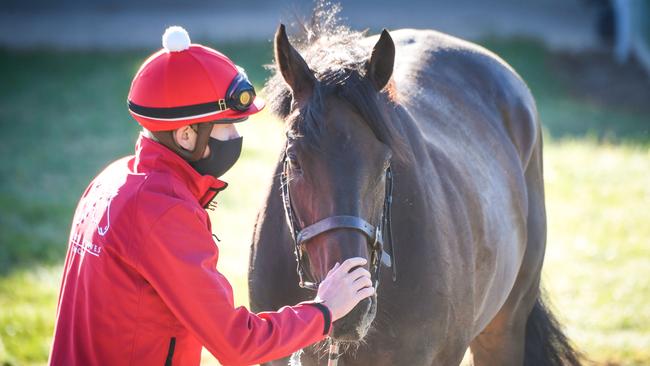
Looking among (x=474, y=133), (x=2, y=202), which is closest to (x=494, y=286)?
(x=474, y=133)

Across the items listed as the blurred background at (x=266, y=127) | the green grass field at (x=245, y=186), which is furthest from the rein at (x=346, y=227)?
the green grass field at (x=245, y=186)

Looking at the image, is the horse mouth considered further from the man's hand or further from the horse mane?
the horse mane

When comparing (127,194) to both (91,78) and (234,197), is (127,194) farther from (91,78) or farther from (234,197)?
(91,78)

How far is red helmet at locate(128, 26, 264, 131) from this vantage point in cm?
281

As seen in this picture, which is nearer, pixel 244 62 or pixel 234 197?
pixel 234 197

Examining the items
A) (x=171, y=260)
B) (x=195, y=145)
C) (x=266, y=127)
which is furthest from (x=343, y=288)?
(x=266, y=127)

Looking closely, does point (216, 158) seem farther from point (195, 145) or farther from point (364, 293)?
point (364, 293)

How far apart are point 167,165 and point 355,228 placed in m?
0.67

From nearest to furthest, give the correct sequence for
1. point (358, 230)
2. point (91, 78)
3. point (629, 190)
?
point (358, 230), point (629, 190), point (91, 78)

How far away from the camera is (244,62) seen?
1581 cm

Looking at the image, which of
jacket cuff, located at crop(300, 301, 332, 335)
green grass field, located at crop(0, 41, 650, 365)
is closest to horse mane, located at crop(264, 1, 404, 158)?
jacket cuff, located at crop(300, 301, 332, 335)

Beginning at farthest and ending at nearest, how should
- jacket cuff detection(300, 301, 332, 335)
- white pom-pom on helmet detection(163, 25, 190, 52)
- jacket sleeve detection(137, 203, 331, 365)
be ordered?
white pom-pom on helmet detection(163, 25, 190, 52) → jacket cuff detection(300, 301, 332, 335) → jacket sleeve detection(137, 203, 331, 365)

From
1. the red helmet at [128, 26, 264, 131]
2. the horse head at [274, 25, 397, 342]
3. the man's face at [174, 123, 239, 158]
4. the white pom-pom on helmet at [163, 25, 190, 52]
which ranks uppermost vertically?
the white pom-pom on helmet at [163, 25, 190, 52]

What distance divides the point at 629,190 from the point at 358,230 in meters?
7.86
